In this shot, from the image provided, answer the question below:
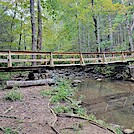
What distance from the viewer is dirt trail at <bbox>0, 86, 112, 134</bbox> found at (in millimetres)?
5632

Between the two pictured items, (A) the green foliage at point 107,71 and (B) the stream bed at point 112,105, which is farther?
(A) the green foliage at point 107,71

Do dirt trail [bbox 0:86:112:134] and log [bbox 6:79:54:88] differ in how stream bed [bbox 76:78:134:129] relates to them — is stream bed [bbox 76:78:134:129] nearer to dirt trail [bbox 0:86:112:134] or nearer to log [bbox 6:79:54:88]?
dirt trail [bbox 0:86:112:134]

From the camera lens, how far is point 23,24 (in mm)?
21141

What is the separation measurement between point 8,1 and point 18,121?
16.5m

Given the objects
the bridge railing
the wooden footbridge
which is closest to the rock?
the wooden footbridge

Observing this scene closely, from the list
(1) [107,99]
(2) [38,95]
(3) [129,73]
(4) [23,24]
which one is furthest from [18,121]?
(4) [23,24]

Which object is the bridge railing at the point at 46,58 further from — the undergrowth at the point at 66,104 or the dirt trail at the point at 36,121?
the dirt trail at the point at 36,121

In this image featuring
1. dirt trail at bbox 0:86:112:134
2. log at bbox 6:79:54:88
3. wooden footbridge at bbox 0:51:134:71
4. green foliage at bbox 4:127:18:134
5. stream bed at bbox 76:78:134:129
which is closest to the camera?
green foliage at bbox 4:127:18:134

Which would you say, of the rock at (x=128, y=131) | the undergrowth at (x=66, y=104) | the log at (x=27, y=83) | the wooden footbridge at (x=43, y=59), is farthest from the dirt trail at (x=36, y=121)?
the log at (x=27, y=83)

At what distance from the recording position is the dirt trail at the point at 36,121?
5632 millimetres

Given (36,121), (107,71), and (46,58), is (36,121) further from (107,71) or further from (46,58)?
(107,71)

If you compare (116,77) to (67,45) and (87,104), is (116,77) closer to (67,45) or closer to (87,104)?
(87,104)

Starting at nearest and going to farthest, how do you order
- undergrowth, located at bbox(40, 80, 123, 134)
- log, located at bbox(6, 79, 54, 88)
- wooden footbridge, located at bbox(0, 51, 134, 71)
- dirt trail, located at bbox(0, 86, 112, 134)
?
1. dirt trail, located at bbox(0, 86, 112, 134)
2. undergrowth, located at bbox(40, 80, 123, 134)
3. wooden footbridge, located at bbox(0, 51, 134, 71)
4. log, located at bbox(6, 79, 54, 88)

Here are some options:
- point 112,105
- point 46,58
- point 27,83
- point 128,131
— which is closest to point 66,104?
point 112,105
